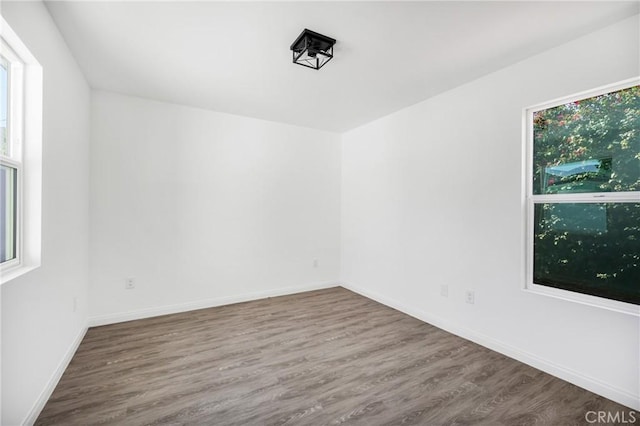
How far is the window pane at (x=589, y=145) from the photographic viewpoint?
195 centimetres

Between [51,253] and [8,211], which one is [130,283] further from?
[8,211]

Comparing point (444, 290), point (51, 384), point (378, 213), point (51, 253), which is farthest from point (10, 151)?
point (444, 290)

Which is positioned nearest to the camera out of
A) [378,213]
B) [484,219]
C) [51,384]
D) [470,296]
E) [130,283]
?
[51,384]

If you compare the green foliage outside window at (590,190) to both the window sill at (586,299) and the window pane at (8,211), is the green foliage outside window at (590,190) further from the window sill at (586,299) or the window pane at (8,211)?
the window pane at (8,211)

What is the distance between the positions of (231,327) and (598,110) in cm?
380

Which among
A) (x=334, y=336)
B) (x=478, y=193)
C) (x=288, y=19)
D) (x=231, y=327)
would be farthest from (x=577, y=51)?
(x=231, y=327)

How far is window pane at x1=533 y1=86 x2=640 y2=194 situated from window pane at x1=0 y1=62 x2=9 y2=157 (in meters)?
3.76

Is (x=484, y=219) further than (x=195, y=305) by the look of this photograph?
No

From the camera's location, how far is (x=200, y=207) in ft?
11.9

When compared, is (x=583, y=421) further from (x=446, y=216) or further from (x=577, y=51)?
(x=577, y=51)

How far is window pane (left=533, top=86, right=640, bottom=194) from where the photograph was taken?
195cm

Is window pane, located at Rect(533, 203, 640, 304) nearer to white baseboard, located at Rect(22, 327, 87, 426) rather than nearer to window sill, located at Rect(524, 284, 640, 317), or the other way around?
window sill, located at Rect(524, 284, 640, 317)

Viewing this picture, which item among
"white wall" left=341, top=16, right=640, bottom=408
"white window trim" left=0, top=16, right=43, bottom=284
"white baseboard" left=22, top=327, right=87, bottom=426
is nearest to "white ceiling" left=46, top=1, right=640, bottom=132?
"white wall" left=341, top=16, right=640, bottom=408

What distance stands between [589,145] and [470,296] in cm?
161
